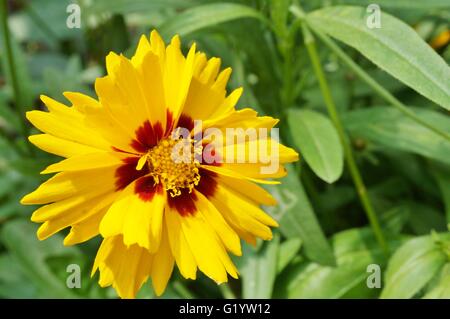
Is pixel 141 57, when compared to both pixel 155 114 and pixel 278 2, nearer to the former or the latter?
pixel 155 114

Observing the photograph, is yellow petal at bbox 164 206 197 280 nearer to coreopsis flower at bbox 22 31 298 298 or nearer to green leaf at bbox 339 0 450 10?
coreopsis flower at bbox 22 31 298 298

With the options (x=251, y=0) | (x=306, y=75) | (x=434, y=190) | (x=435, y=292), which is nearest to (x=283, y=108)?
(x=306, y=75)

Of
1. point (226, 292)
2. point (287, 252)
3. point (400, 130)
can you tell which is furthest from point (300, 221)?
point (400, 130)

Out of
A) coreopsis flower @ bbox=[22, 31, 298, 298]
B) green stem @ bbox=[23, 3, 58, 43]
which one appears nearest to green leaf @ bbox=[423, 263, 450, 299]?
coreopsis flower @ bbox=[22, 31, 298, 298]

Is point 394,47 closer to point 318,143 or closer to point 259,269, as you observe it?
point 318,143

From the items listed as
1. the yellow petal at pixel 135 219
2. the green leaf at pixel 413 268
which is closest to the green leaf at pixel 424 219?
the green leaf at pixel 413 268

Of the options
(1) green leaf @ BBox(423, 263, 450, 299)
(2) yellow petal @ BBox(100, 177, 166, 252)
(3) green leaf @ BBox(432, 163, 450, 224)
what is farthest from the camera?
(3) green leaf @ BBox(432, 163, 450, 224)
